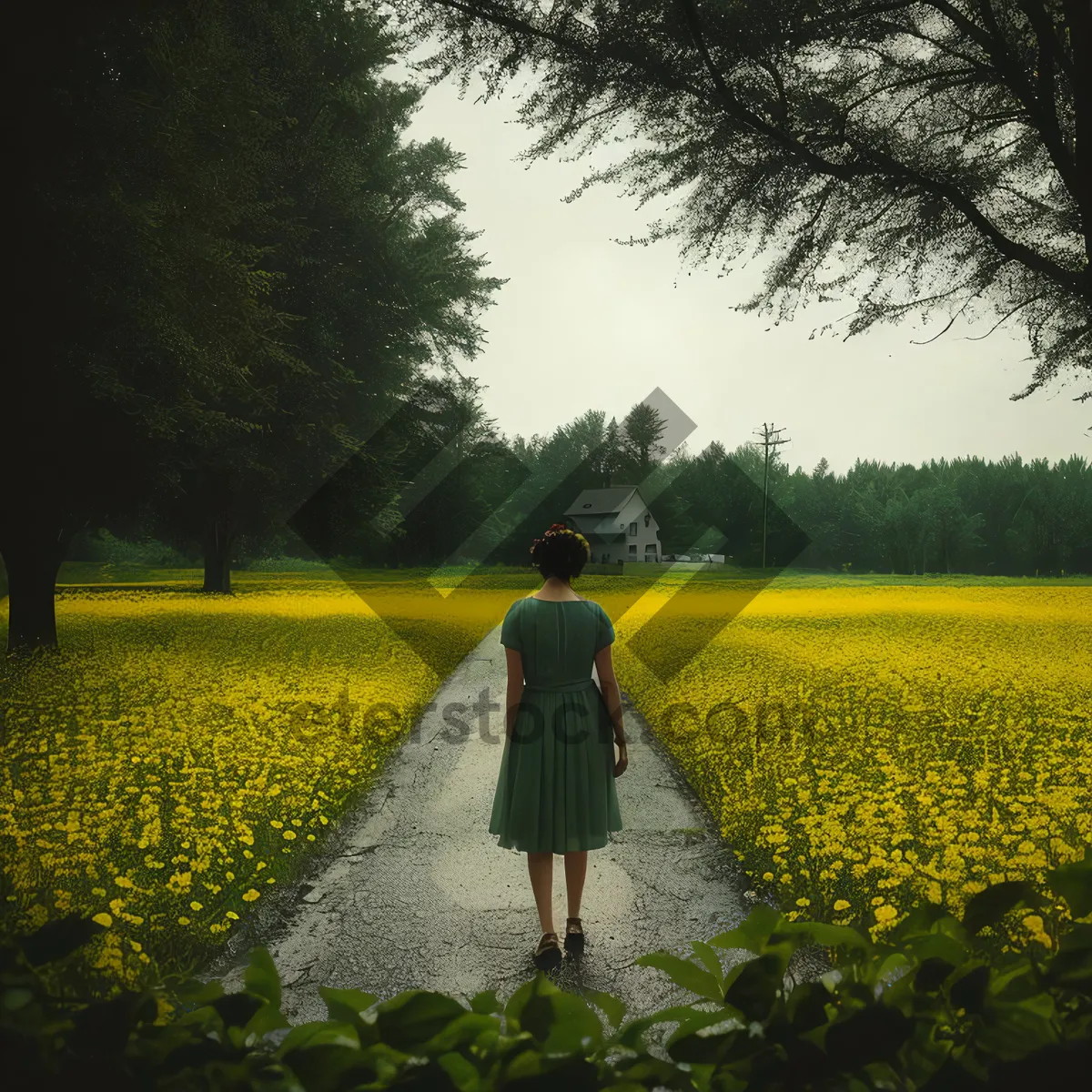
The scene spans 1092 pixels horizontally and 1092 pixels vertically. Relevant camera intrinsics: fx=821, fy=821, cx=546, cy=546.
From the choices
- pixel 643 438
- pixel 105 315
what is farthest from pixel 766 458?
pixel 105 315

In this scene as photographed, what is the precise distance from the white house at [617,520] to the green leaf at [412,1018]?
35.5ft

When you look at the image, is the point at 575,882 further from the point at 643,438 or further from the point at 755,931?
the point at 643,438

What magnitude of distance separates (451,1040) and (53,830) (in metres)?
4.70

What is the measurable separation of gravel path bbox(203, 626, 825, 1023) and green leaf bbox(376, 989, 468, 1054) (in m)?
2.52

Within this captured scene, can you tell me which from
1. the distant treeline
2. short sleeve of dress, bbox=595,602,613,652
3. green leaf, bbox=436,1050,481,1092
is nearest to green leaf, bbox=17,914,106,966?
green leaf, bbox=436,1050,481,1092

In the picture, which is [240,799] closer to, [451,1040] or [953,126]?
[451,1040]

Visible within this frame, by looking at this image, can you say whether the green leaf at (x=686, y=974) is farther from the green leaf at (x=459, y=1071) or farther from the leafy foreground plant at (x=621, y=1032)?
the green leaf at (x=459, y=1071)

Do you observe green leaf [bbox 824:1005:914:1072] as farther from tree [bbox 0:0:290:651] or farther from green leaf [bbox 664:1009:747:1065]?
tree [bbox 0:0:290:651]

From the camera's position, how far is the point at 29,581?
11.4m

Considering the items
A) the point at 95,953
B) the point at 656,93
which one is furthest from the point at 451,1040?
the point at 656,93

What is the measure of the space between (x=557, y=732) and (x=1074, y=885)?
2.92 meters

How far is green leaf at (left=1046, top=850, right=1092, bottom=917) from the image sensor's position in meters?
1.33

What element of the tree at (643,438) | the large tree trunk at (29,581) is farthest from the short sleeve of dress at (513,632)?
the tree at (643,438)

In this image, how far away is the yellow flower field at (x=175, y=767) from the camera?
3.96 m
